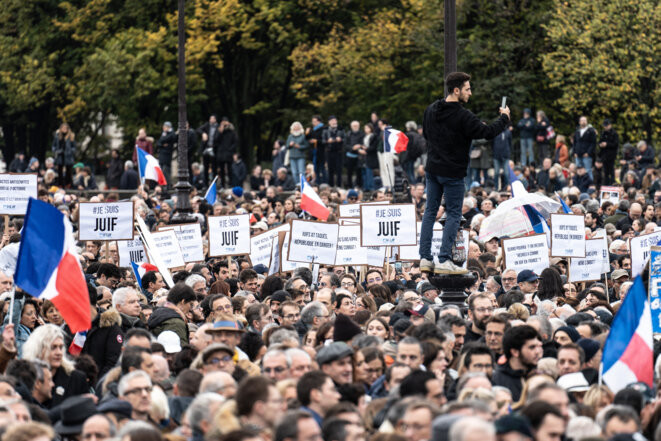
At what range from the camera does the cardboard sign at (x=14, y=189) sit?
738 inches

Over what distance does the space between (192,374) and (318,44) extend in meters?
32.1

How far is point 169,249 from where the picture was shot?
61.6 ft

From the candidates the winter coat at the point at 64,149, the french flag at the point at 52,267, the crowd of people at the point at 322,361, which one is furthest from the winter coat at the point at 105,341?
the winter coat at the point at 64,149

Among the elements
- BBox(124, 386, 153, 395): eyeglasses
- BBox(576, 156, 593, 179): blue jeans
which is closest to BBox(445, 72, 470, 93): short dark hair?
BBox(124, 386, 153, 395): eyeglasses

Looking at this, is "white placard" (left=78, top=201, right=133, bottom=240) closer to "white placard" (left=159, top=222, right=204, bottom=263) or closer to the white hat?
"white placard" (left=159, top=222, right=204, bottom=263)

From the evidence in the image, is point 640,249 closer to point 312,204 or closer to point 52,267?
point 312,204

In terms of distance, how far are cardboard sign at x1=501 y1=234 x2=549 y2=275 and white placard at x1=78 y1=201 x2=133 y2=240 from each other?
17.4 ft

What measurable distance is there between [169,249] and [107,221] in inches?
36.5

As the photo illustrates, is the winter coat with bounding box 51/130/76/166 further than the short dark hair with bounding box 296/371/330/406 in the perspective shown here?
Yes

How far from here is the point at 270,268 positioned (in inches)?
728

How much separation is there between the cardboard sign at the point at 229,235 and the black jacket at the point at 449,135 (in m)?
6.28

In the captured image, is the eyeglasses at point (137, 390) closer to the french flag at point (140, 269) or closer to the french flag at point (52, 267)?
the french flag at point (52, 267)

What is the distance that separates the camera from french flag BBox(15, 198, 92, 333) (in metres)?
11.7

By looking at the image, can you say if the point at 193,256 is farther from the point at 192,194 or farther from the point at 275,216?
the point at 192,194
